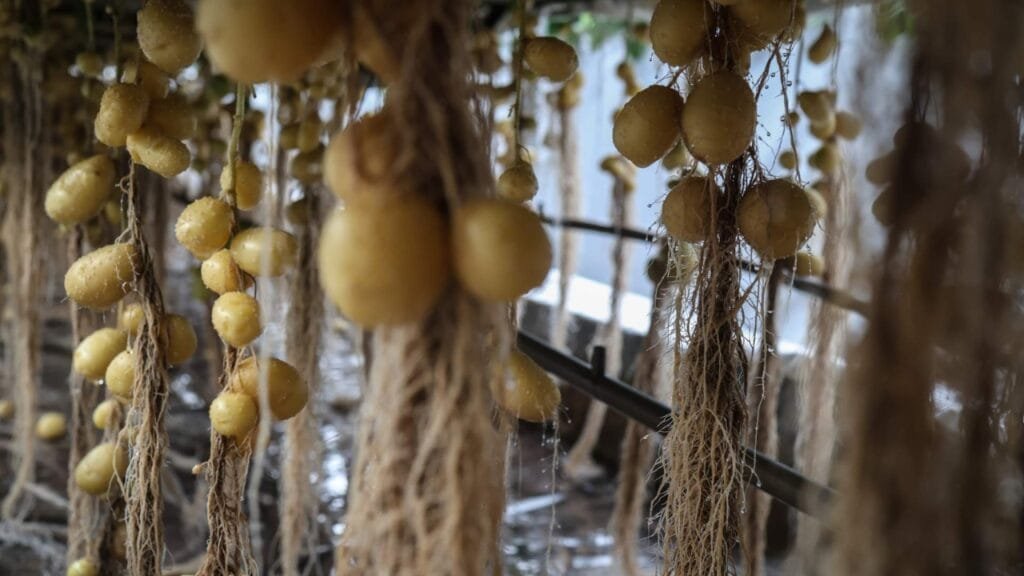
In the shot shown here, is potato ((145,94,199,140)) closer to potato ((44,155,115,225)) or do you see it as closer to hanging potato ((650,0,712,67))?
potato ((44,155,115,225))

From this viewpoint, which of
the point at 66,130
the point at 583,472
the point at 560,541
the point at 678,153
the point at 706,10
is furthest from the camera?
the point at 583,472

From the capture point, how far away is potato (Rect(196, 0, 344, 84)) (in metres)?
0.35

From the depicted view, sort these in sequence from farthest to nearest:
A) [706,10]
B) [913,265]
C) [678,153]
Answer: [678,153] < [706,10] < [913,265]

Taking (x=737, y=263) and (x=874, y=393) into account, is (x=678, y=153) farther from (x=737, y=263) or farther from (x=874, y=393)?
(x=874, y=393)

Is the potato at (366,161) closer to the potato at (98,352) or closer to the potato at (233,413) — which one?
the potato at (233,413)

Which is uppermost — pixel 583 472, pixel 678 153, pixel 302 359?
pixel 678 153

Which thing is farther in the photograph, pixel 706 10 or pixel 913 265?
pixel 706 10

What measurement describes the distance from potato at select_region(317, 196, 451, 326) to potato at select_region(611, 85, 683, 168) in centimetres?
22

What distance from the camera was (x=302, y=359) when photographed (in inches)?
42.1

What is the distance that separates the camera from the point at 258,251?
519mm

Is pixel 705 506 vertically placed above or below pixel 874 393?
below

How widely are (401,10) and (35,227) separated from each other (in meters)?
0.87

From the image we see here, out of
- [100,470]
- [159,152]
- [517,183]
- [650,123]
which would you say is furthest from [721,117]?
[100,470]

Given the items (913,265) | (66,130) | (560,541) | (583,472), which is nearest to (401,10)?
(913,265)
